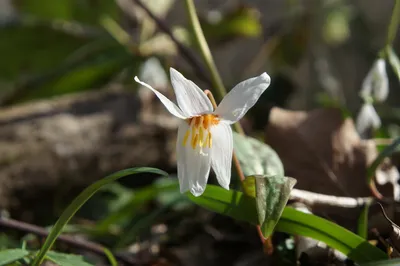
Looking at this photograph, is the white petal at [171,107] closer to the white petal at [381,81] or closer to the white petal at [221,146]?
the white petal at [221,146]

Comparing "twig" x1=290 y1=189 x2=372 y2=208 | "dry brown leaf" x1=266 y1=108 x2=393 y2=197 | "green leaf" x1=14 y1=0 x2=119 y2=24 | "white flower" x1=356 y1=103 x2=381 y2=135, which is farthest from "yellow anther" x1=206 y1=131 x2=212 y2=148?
"green leaf" x1=14 y1=0 x2=119 y2=24

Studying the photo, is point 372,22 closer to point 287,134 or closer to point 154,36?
point 154,36

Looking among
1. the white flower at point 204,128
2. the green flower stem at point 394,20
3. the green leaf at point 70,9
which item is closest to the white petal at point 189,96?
the white flower at point 204,128

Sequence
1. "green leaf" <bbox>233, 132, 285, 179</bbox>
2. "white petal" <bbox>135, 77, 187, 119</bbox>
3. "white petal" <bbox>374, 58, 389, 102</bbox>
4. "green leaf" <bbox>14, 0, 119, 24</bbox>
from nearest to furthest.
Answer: "white petal" <bbox>135, 77, 187, 119</bbox> → "green leaf" <bbox>233, 132, 285, 179</bbox> → "white petal" <bbox>374, 58, 389, 102</bbox> → "green leaf" <bbox>14, 0, 119, 24</bbox>

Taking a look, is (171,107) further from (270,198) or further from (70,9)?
(70,9)

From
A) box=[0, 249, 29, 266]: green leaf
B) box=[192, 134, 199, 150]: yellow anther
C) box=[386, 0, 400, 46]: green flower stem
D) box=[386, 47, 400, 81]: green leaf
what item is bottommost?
box=[0, 249, 29, 266]: green leaf

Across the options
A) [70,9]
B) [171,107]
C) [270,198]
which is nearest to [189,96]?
[171,107]

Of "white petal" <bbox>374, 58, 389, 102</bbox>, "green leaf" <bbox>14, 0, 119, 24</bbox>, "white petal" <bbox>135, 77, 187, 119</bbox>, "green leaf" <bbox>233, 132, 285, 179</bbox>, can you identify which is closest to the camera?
"white petal" <bbox>135, 77, 187, 119</bbox>

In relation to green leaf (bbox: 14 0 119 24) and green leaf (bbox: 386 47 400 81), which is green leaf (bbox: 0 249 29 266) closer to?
green leaf (bbox: 386 47 400 81)
